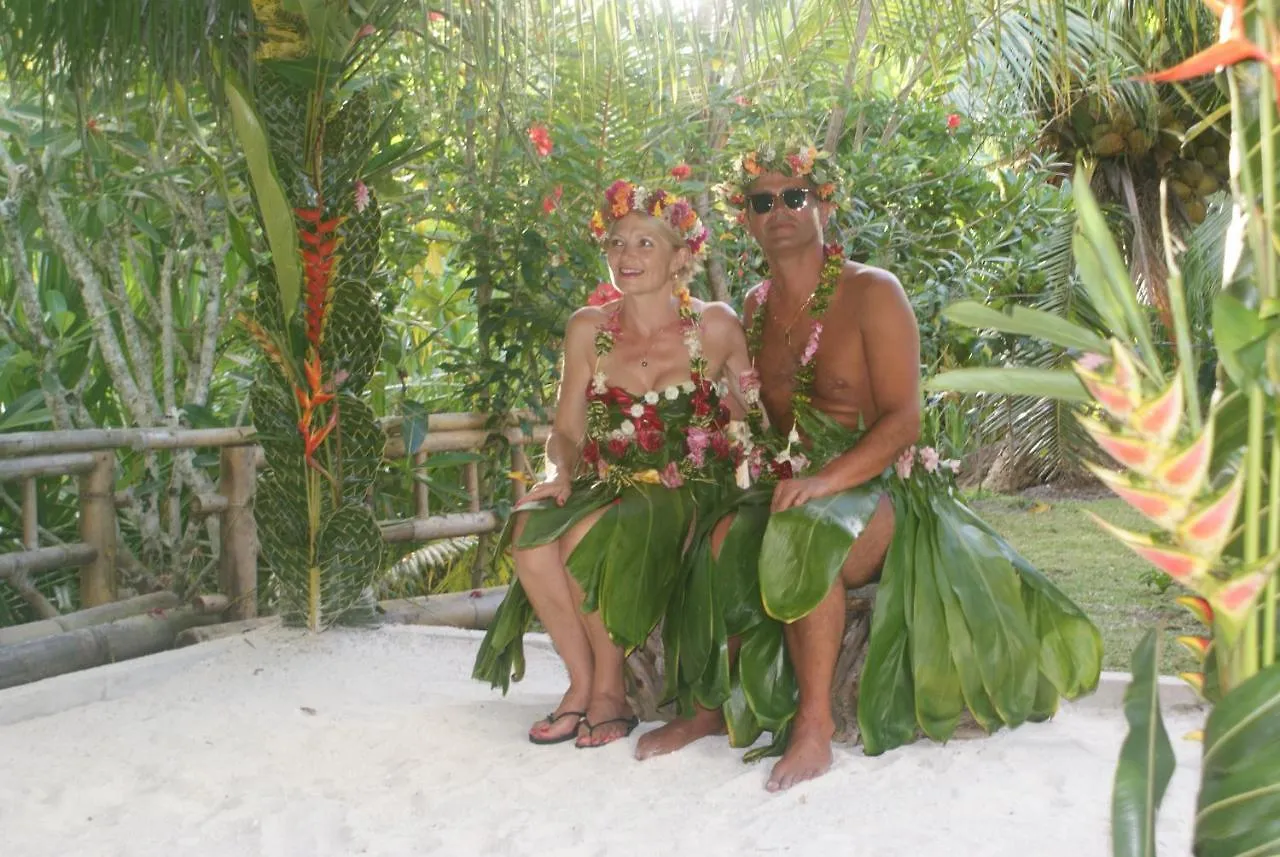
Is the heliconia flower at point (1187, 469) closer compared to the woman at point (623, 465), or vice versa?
the heliconia flower at point (1187, 469)

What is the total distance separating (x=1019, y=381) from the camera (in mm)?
923

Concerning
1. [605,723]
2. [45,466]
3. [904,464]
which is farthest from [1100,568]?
[45,466]

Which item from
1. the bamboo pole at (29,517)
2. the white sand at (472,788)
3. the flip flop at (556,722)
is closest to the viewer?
the white sand at (472,788)

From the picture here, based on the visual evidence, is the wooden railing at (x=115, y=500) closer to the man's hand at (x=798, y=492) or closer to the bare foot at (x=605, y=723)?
the bare foot at (x=605, y=723)

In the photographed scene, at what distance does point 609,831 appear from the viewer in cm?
242

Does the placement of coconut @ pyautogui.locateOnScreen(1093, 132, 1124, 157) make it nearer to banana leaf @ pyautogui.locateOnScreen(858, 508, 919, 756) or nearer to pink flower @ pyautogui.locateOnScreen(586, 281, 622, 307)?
pink flower @ pyautogui.locateOnScreen(586, 281, 622, 307)

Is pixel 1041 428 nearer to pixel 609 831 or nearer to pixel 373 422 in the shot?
pixel 373 422

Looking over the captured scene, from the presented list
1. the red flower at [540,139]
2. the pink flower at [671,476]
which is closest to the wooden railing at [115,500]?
the red flower at [540,139]

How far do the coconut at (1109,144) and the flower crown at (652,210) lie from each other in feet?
18.1

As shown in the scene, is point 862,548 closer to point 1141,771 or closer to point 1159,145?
point 1141,771

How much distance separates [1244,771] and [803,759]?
183 cm

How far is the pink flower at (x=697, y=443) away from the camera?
3.02 m

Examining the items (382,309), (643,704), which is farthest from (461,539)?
(643,704)

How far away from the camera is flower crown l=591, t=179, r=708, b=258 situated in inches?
118
